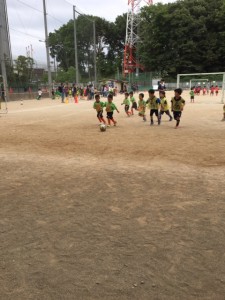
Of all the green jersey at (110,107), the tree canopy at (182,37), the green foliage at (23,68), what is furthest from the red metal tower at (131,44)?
the green jersey at (110,107)

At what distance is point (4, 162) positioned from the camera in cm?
716

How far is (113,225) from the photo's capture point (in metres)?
3.88

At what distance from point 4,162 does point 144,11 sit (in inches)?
2464

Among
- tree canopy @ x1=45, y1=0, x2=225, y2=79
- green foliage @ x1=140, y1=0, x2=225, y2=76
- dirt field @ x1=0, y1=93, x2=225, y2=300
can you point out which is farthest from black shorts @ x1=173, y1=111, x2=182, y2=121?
green foliage @ x1=140, y1=0, x2=225, y2=76

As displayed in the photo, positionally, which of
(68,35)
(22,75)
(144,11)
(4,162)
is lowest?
(4,162)

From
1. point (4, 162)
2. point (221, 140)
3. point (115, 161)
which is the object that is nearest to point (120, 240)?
point (115, 161)

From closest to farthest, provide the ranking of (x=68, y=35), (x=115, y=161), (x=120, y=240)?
(x=120, y=240), (x=115, y=161), (x=68, y=35)

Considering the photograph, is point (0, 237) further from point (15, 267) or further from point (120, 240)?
point (120, 240)

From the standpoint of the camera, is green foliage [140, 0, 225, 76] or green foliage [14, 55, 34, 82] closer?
green foliage [14, 55, 34, 82]

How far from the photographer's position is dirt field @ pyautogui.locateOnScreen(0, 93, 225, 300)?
2.79 meters

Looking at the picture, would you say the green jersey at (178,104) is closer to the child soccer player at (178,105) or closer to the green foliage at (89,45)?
the child soccer player at (178,105)

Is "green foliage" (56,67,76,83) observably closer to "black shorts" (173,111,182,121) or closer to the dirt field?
"black shorts" (173,111,182,121)

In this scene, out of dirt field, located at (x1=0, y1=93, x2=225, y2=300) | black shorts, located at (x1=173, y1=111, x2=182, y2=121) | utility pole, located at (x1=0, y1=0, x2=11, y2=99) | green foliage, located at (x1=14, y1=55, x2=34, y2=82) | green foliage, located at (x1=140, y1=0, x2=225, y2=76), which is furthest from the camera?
green foliage, located at (x1=140, y1=0, x2=225, y2=76)

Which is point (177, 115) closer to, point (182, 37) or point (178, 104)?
point (178, 104)
